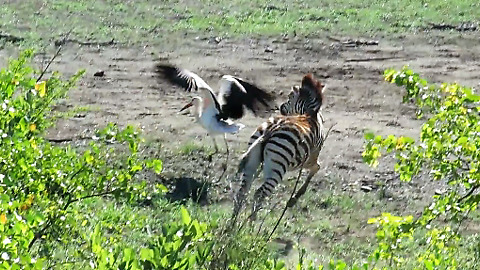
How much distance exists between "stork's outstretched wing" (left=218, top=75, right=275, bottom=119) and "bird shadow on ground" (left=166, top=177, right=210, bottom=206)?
0.79m

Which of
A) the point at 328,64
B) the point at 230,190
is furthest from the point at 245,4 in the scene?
the point at 230,190

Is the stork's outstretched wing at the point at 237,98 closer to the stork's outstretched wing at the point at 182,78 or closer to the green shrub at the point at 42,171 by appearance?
the stork's outstretched wing at the point at 182,78


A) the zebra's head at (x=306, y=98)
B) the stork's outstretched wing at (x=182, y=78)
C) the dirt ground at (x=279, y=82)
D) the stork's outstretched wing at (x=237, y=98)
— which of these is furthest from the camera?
the dirt ground at (x=279, y=82)

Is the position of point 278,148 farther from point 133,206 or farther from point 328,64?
point 328,64

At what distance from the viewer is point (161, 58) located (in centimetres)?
1329

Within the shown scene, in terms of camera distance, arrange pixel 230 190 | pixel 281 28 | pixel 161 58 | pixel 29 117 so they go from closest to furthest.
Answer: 1. pixel 29 117
2. pixel 230 190
3. pixel 161 58
4. pixel 281 28

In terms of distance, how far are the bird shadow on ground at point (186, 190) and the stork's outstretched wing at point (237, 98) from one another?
79 centimetres

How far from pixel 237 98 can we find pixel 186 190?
1.15 metres

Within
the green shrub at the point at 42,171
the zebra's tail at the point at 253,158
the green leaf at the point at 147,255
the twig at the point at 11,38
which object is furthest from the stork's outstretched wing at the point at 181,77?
the green leaf at the point at 147,255

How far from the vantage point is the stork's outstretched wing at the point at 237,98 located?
962cm

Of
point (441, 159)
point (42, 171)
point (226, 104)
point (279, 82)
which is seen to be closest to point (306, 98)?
point (226, 104)

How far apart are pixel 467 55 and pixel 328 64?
2090mm

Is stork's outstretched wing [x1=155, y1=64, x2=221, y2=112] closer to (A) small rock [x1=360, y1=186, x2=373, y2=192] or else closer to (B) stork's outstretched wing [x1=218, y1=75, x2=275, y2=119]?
(B) stork's outstretched wing [x1=218, y1=75, x2=275, y2=119]

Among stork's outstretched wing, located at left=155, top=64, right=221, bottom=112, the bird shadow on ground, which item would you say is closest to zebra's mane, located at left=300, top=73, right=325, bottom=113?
stork's outstretched wing, located at left=155, top=64, right=221, bottom=112
